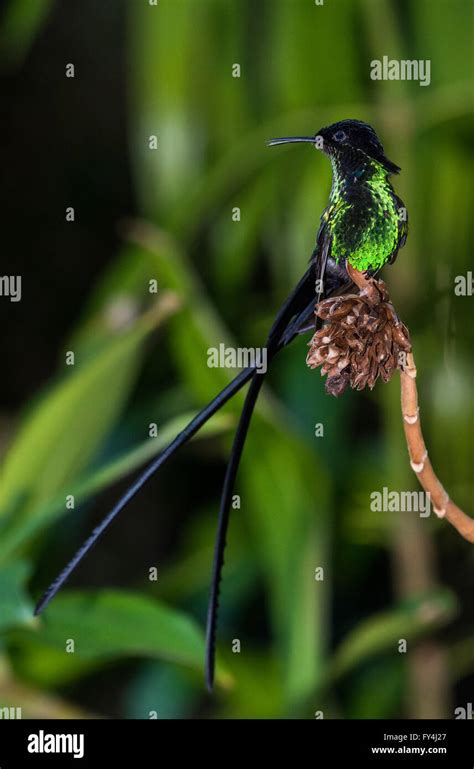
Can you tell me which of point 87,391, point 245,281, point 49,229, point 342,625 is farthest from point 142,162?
point 342,625

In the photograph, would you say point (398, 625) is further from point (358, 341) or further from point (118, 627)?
point (358, 341)

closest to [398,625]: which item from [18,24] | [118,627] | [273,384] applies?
[118,627]

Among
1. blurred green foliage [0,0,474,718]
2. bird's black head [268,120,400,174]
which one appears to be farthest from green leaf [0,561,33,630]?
bird's black head [268,120,400,174]

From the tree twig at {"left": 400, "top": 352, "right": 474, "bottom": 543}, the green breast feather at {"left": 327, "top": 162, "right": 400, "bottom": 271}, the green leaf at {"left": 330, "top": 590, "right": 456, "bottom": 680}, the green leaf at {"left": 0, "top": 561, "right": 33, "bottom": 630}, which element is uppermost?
the green breast feather at {"left": 327, "top": 162, "right": 400, "bottom": 271}

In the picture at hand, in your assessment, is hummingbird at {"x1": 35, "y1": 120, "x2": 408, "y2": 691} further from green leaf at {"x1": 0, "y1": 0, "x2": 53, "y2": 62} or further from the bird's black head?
green leaf at {"x1": 0, "y1": 0, "x2": 53, "y2": 62}

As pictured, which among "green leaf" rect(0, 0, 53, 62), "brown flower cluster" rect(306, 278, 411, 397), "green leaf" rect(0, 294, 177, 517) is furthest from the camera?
"green leaf" rect(0, 0, 53, 62)

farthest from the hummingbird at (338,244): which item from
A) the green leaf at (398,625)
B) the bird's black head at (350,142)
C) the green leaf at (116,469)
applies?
the green leaf at (398,625)

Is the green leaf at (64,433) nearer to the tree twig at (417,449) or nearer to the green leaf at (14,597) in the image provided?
the green leaf at (14,597)
